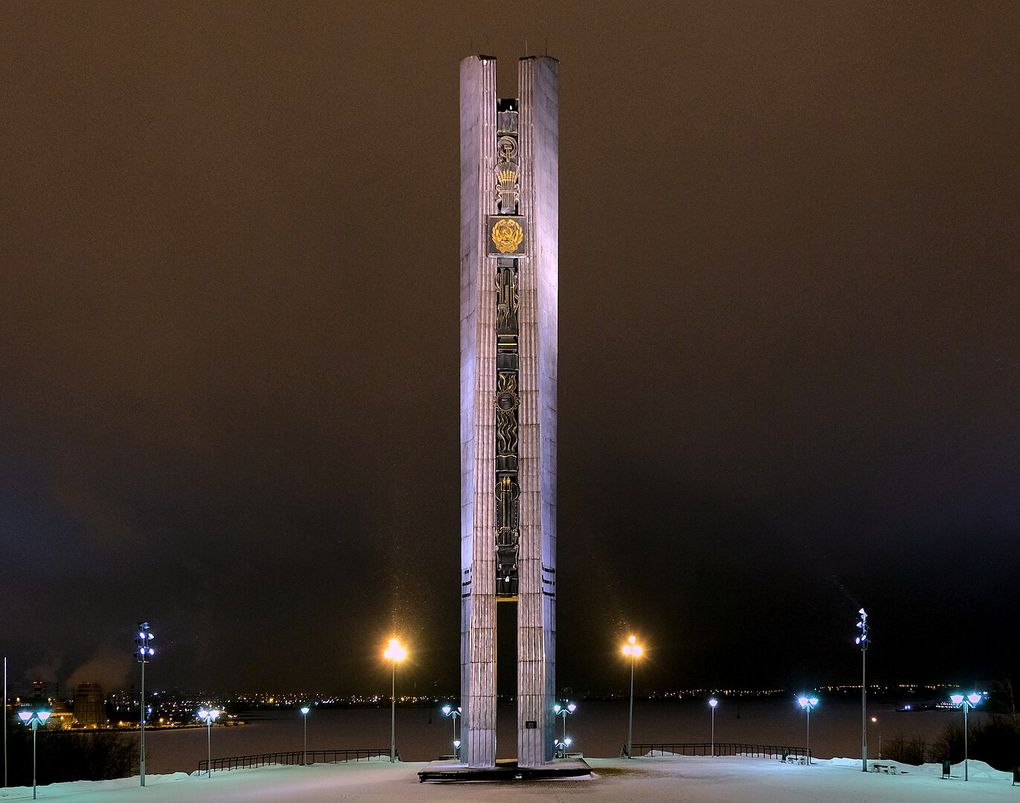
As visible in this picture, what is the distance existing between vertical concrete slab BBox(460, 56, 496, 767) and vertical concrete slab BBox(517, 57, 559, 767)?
0.95 metres

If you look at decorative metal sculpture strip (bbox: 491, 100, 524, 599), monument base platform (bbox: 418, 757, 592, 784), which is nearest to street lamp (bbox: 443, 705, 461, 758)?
monument base platform (bbox: 418, 757, 592, 784)

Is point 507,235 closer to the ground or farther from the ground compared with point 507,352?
farther from the ground

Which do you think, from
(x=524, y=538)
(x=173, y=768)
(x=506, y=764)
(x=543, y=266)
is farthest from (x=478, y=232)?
(x=173, y=768)

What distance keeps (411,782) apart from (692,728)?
136 metres

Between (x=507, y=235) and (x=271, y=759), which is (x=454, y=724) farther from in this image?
(x=271, y=759)

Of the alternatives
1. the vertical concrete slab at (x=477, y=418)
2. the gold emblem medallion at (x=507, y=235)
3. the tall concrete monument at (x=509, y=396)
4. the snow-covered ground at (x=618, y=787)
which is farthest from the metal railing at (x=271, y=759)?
the gold emblem medallion at (x=507, y=235)

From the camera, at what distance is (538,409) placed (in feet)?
124

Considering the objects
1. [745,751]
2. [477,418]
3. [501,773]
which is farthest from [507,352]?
[745,751]

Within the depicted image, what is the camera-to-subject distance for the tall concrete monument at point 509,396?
3703cm

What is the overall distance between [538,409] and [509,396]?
1.06m

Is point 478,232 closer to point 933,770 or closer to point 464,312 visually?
point 464,312

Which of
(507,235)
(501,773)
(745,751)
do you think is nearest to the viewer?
(501,773)

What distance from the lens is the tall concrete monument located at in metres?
37.0

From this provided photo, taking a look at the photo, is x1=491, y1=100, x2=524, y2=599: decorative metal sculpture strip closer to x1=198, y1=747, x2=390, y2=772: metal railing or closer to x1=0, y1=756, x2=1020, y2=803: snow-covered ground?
x1=0, y1=756, x2=1020, y2=803: snow-covered ground
